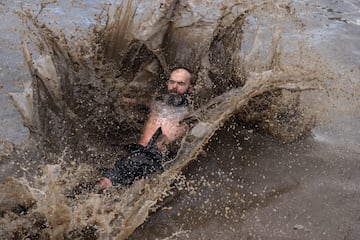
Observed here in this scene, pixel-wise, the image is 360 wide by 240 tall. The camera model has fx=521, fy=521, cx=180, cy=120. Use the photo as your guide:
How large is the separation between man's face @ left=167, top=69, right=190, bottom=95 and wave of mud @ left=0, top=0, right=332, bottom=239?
0.45 feet

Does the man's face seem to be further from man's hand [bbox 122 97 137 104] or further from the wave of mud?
man's hand [bbox 122 97 137 104]

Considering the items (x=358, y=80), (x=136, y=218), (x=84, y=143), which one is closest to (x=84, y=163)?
(x=84, y=143)

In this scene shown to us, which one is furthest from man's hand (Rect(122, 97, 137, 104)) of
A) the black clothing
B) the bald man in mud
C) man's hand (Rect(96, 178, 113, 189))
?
man's hand (Rect(96, 178, 113, 189))

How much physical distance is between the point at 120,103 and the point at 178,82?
64cm

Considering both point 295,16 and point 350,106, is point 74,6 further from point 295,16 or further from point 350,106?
point 350,106

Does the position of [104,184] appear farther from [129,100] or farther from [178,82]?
[178,82]

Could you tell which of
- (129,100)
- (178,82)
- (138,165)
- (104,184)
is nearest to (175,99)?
(178,82)

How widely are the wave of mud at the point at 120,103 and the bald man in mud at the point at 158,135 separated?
0.40ft

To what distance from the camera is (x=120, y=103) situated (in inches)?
213

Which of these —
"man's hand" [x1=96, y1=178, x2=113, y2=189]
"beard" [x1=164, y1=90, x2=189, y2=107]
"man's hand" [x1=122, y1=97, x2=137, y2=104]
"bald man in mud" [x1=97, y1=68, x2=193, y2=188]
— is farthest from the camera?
"man's hand" [x1=122, y1=97, x2=137, y2=104]

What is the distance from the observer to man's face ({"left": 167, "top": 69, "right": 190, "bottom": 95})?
5434 mm

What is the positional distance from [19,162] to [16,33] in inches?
135

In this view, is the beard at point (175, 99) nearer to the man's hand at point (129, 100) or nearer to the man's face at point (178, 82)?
the man's face at point (178, 82)

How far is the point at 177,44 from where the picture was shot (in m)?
5.95
